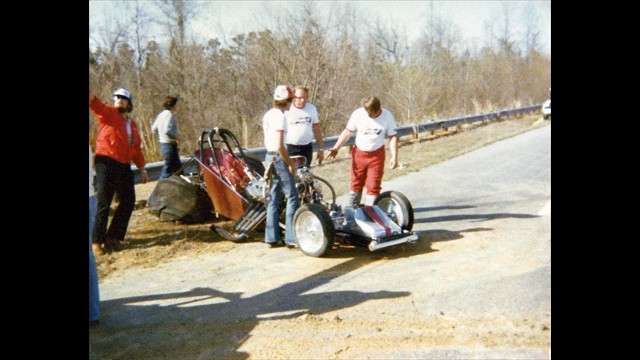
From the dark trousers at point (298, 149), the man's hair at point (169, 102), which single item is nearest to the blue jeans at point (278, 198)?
the dark trousers at point (298, 149)

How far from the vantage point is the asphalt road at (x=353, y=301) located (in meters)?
3.90

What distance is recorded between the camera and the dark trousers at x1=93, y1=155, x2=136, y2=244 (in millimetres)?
6531

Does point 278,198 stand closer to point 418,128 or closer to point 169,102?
point 169,102

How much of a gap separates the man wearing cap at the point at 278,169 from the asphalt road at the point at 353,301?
0.79 feet

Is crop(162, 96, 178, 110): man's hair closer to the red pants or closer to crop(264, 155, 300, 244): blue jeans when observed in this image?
crop(264, 155, 300, 244): blue jeans

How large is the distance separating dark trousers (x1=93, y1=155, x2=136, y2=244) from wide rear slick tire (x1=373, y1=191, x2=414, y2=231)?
2.84m

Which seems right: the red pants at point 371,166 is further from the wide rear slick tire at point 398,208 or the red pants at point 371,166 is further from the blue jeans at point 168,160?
the blue jeans at point 168,160

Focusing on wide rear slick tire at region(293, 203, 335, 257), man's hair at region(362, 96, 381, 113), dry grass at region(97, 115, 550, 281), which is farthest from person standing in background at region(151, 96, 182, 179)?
wide rear slick tire at region(293, 203, 335, 257)

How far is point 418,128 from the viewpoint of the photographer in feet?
59.8
